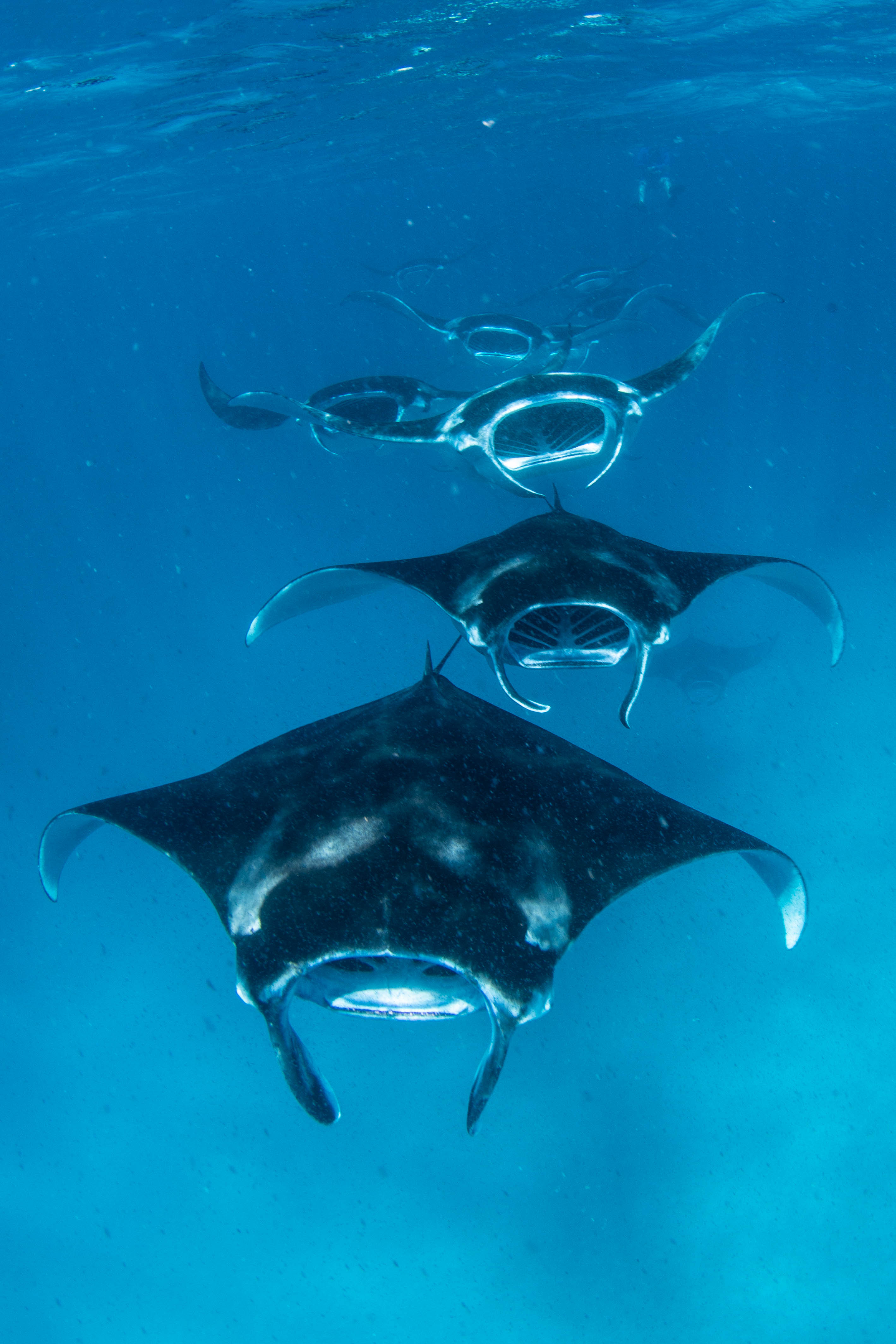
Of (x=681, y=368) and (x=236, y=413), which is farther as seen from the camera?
(x=236, y=413)

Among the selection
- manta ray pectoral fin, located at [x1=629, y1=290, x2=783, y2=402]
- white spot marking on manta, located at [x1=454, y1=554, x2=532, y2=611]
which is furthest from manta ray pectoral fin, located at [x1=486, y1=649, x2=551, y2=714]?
manta ray pectoral fin, located at [x1=629, y1=290, x2=783, y2=402]

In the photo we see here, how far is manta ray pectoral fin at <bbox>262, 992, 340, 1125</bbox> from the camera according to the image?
2158 millimetres

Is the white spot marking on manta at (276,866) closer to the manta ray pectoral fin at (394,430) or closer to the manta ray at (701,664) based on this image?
the manta ray pectoral fin at (394,430)

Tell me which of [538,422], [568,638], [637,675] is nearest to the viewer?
[637,675]

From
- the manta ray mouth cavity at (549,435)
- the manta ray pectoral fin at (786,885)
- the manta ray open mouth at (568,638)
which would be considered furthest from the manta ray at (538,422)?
the manta ray pectoral fin at (786,885)

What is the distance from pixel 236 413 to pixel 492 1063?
8.18 metres

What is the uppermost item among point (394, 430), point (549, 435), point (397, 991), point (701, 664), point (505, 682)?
point (394, 430)

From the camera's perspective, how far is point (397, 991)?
250 centimetres

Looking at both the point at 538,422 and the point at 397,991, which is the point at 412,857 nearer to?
the point at 397,991

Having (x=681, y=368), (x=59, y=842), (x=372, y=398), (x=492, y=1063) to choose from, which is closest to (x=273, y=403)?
(x=372, y=398)

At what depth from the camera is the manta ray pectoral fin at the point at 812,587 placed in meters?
4.07

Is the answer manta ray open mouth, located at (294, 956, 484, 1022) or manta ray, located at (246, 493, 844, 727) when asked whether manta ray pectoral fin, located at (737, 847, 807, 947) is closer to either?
manta ray, located at (246, 493, 844, 727)

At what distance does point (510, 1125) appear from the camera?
22.9 feet

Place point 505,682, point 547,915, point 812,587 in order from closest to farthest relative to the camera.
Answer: point 547,915, point 505,682, point 812,587
